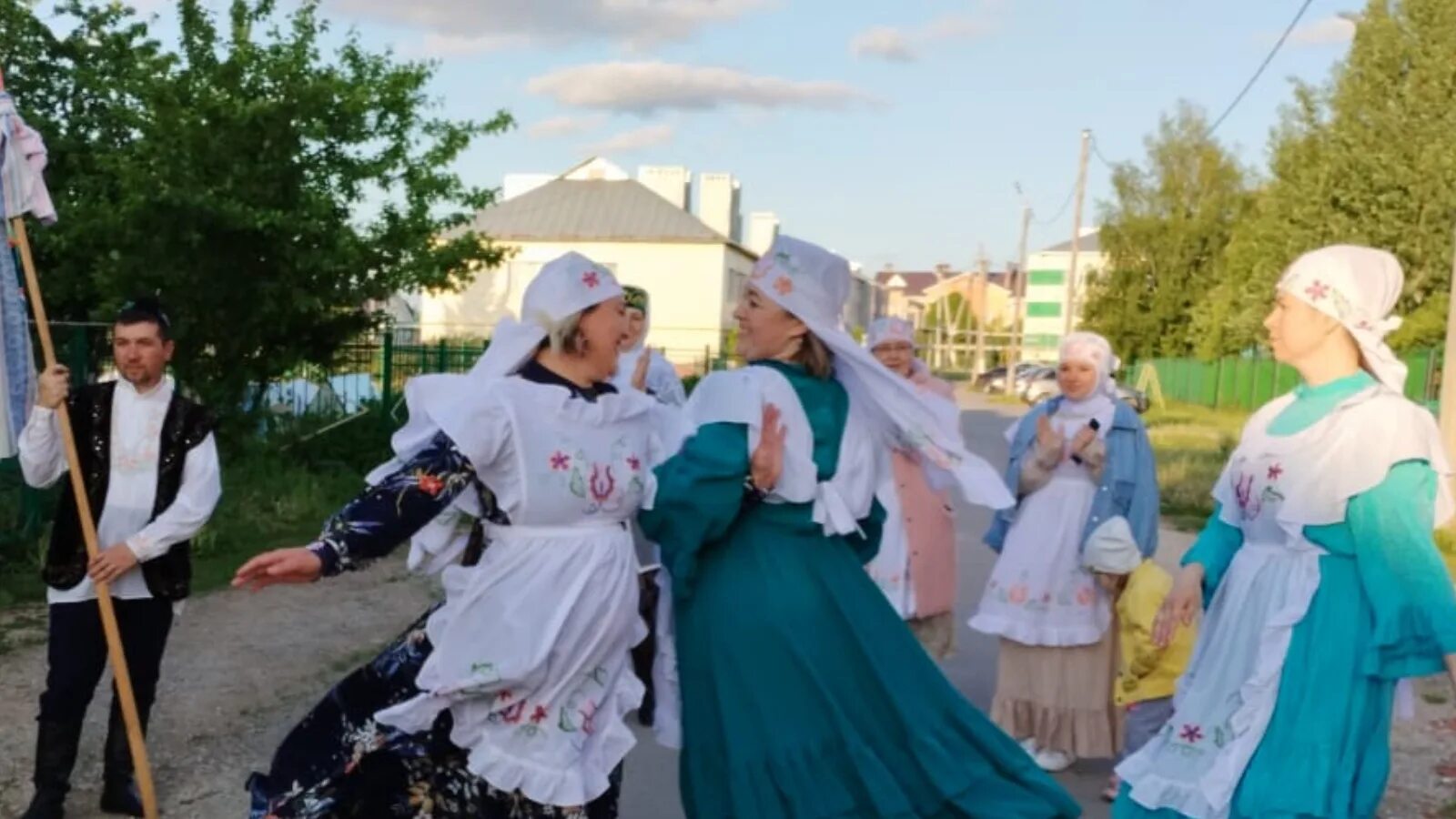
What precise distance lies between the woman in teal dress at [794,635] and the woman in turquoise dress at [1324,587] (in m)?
0.48

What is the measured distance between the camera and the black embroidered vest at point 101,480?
4.40 meters

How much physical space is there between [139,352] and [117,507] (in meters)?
0.51

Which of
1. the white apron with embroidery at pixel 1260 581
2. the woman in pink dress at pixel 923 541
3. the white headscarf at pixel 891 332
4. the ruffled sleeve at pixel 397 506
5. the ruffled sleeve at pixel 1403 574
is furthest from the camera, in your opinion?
the white headscarf at pixel 891 332

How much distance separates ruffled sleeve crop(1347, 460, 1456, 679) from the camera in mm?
3332

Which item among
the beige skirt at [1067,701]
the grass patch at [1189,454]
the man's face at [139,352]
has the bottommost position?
the grass patch at [1189,454]

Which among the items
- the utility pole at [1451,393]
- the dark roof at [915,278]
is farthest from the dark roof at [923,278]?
the utility pole at [1451,393]

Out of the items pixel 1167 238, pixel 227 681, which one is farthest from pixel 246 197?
pixel 1167 238

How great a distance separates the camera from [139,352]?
14.6 feet

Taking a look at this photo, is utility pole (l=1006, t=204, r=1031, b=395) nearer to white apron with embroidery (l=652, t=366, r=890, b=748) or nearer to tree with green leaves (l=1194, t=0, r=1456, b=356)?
tree with green leaves (l=1194, t=0, r=1456, b=356)

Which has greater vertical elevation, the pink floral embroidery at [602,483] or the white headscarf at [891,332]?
the white headscarf at [891,332]

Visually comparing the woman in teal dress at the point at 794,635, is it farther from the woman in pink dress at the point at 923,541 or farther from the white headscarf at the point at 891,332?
the white headscarf at the point at 891,332

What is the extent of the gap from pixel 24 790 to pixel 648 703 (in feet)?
8.93

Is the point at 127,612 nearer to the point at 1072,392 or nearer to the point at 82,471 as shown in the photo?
the point at 82,471

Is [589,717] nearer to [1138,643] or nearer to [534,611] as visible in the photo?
[534,611]
